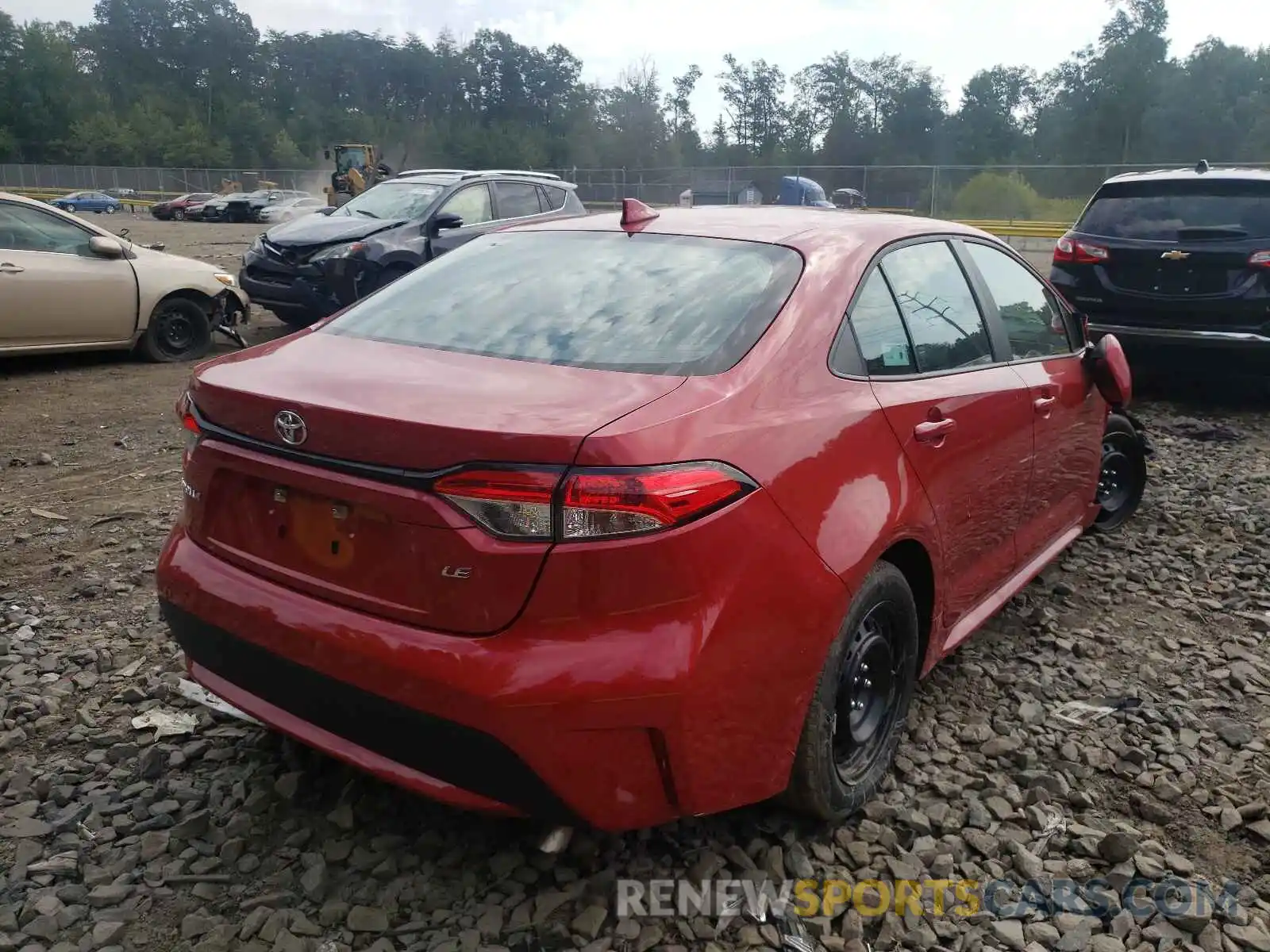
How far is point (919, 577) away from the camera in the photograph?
9.50 ft

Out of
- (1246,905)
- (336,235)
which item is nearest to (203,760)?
(1246,905)

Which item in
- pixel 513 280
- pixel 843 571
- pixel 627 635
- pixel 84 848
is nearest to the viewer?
pixel 627 635

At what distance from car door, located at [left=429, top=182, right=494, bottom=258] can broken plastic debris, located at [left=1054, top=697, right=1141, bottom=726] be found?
7.91 m

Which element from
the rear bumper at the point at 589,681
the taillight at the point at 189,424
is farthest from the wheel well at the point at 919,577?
the taillight at the point at 189,424

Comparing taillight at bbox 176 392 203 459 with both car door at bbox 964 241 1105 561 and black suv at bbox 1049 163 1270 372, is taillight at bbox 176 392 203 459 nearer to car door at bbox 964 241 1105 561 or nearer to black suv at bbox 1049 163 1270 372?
car door at bbox 964 241 1105 561

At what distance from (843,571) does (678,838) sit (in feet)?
2.80

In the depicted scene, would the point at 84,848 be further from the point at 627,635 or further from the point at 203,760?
the point at 627,635

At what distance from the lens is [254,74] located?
356 ft

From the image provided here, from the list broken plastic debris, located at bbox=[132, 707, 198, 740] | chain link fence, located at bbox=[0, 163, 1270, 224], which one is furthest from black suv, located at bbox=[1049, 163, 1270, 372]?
chain link fence, located at bbox=[0, 163, 1270, 224]

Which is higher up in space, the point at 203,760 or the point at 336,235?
the point at 336,235

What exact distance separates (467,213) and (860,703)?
8.72 m

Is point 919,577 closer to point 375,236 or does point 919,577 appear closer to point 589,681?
point 589,681

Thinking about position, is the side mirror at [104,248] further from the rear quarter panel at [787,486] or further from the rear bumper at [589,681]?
the rear quarter panel at [787,486]

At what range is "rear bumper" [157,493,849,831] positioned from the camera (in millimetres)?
2010
